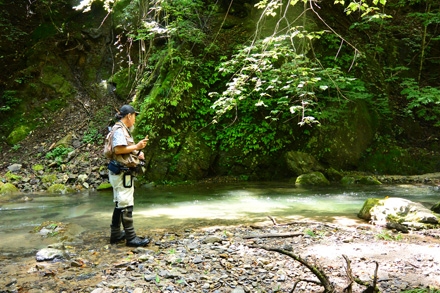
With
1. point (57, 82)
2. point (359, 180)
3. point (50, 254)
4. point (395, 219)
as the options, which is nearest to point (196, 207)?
point (50, 254)

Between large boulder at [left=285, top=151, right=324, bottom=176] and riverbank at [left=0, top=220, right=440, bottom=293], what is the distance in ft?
19.9

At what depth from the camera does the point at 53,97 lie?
1303 cm

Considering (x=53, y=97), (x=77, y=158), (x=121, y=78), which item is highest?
(x=121, y=78)

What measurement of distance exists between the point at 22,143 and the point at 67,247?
9937mm

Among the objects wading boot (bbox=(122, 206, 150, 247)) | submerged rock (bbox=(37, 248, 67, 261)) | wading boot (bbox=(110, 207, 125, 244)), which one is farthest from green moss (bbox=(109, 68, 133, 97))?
submerged rock (bbox=(37, 248, 67, 261))

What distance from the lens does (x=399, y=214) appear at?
4930 mm

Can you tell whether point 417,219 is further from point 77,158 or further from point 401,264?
point 77,158

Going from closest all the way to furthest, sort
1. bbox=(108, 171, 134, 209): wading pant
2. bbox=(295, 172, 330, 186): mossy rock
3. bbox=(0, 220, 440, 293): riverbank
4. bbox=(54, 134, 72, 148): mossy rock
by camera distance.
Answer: bbox=(0, 220, 440, 293): riverbank → bbox=(108, 171, 134, 209): wading pant → bbox=(295, 172, 330, 186): mossy rock → bbox=(54, 134, 72, 148): mossy rock

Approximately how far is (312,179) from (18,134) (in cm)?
1188

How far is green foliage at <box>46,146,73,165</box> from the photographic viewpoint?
10.5 m

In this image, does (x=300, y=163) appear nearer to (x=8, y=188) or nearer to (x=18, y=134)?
(x=8, y=188)

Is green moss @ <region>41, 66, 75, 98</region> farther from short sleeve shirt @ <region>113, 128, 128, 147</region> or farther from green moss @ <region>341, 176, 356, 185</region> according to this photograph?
green moss @ <region>341, 176, 356, 185</region>

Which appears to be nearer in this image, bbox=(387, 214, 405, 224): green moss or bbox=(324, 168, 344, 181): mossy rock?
bbox=(387, 214, 405, 224): green moss

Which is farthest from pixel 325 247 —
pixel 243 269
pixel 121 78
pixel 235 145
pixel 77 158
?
pixel 121 78
